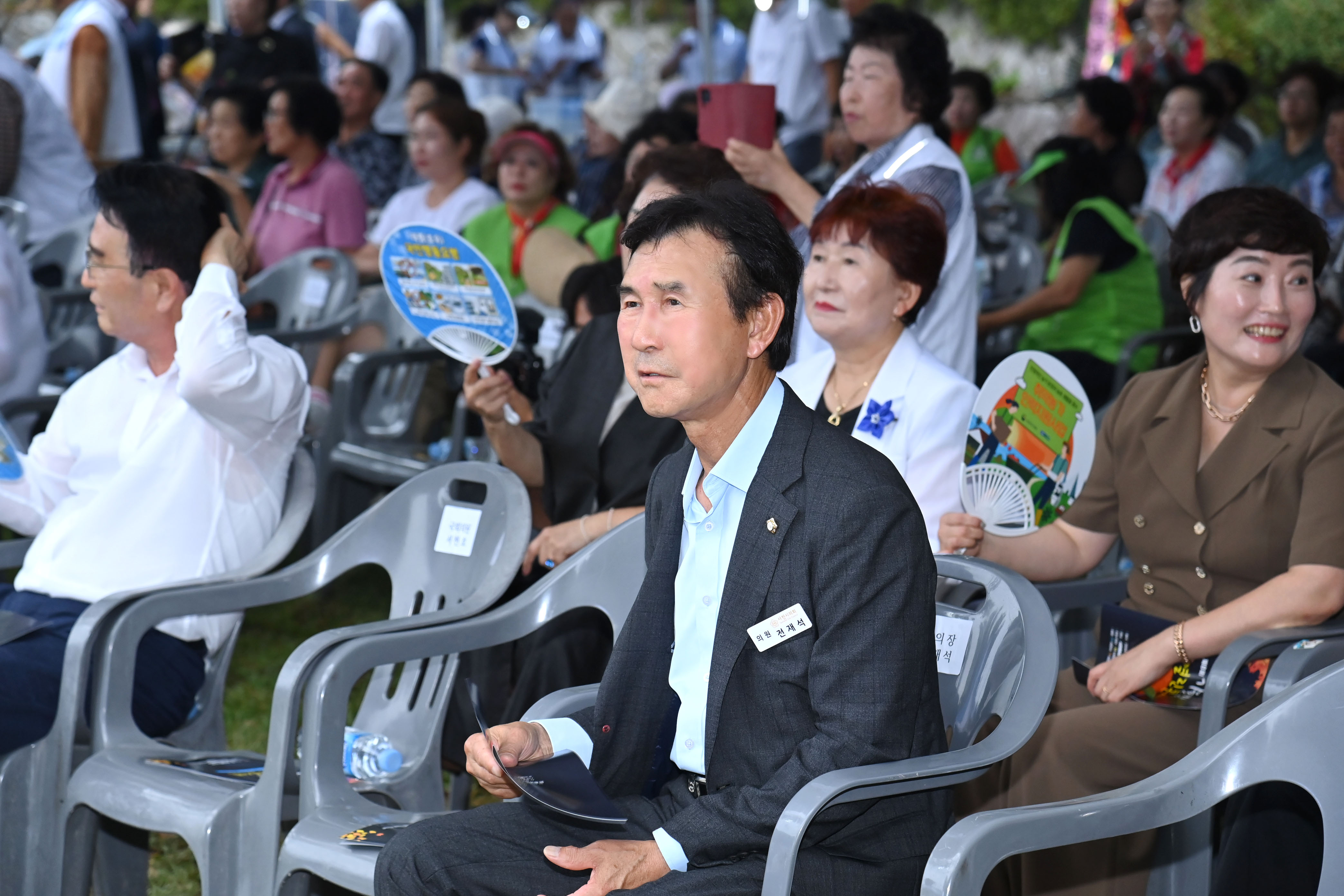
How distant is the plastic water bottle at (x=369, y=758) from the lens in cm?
247

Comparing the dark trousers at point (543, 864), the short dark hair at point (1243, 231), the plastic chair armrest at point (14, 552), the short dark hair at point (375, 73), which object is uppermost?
the short dark hair at point (375, 73)

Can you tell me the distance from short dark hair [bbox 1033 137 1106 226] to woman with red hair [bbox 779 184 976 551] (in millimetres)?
2315

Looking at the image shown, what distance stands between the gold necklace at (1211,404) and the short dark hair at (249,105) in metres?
4.41

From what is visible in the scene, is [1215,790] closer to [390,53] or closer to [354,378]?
[354,378]

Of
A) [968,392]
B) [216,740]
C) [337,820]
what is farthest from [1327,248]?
[216,740]

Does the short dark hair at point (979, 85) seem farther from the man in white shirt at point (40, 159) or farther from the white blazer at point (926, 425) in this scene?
the white blazer at point (926, 425)

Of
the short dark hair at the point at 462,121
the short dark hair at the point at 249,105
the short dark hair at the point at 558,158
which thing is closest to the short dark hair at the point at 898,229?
the short dark hair at the point at 558,158

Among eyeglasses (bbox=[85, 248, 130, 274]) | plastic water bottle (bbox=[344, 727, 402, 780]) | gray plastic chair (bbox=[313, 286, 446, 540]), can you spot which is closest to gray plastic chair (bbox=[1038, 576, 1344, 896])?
plastic water bottle (bbox=[344, 727, 402, 780])

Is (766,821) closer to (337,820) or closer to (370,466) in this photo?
(337,820)

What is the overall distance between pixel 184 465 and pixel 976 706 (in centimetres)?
162

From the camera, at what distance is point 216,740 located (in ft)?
9.02

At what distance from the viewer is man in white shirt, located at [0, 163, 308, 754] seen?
2592 millimetres

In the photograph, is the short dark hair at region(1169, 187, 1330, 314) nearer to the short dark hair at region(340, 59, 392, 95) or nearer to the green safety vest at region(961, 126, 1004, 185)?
the green safety vest at region(961, 126, 1004, 185)

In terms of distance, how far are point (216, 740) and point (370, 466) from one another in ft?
4.83
